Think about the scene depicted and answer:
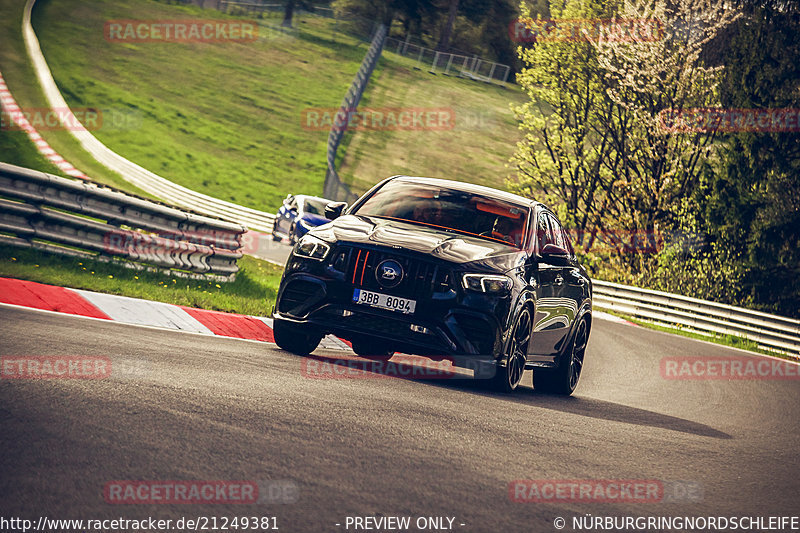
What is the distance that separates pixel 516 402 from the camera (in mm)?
8148

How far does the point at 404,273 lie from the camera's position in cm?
787

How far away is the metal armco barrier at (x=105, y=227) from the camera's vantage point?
1102 cm

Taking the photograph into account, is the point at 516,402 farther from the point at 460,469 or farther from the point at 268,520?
the point at 268,520

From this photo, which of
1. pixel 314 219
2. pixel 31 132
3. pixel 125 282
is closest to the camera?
pixel 125 282

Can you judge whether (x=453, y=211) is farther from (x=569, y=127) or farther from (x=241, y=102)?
(x=241, y=102)

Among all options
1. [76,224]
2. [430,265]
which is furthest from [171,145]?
[430,265]

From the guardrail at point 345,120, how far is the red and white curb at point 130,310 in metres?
24.8

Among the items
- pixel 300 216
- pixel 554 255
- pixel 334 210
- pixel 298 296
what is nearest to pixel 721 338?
pixel 300 216

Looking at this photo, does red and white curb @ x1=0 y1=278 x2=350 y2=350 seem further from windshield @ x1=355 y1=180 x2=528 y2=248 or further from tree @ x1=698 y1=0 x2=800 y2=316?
tree @ x1=698 y1=0 x2=800 y2=316

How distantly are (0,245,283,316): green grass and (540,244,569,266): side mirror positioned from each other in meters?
4.11

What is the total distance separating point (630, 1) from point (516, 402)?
29749 millimetres

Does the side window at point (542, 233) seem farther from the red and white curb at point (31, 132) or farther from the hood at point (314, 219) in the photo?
the red and white curb at point (31, 132)

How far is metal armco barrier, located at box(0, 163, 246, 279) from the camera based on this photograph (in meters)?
11.0

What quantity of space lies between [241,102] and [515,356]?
55730 millimetres
